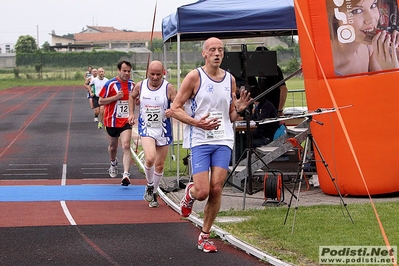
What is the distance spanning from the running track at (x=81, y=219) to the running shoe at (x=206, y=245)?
0.22 ft

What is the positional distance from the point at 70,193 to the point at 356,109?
488 cm

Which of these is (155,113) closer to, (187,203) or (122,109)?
(122,109)

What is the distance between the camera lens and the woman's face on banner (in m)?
11.2

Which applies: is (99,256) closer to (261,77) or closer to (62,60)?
(261,77)

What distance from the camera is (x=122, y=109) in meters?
13.5

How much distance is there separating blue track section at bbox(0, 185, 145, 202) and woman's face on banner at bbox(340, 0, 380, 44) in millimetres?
4216

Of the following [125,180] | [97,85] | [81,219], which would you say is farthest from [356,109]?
[97,85]

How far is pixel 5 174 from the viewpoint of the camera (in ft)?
49.9

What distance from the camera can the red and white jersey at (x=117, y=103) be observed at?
13.4 metres

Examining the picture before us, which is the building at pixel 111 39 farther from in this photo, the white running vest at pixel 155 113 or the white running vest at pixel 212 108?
the white running vest at pixel 212 108

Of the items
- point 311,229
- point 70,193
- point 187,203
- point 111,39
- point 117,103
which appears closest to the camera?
point 187,203

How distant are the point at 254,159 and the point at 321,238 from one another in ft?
14.4

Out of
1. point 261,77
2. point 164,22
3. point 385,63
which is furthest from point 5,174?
point 385,63

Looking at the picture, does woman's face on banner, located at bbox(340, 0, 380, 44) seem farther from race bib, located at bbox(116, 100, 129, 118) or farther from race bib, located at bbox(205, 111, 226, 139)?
race bib, located at bbox(116, 100, 129, 118)
